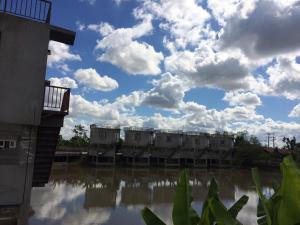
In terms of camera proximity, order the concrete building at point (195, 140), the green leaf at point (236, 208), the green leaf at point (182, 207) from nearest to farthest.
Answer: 1. the green leaf at point (182, 207)
2. the green leaf at point (236, 208)
3. the concrete building at point (195, 140)

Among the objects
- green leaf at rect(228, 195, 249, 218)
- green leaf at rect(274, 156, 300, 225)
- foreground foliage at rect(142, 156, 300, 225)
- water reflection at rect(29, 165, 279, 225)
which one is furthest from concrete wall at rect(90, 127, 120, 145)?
green leaf at rect(274, 156, 300, 225)

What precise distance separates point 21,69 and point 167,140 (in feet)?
160

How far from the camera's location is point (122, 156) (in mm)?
55344

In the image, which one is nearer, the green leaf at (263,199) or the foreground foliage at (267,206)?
the foreground foliage at (267,206)

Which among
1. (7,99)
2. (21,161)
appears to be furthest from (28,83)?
(21,161)

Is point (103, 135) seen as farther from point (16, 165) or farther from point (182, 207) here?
point (182, 207)

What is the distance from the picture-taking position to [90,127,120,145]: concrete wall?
52.3 m

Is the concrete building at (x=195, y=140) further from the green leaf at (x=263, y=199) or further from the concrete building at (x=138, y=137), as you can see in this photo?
the green leaf at (x=263, y=199)

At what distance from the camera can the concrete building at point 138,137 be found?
181ft

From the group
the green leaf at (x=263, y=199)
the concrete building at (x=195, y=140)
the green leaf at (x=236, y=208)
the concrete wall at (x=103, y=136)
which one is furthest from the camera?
the concrete building at (x=195, y=140)

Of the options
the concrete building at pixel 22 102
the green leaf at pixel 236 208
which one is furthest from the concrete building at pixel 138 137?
the green leaf at pixel 236 208

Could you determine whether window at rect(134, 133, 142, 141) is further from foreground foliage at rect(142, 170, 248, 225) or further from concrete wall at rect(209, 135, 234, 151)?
foreground foliage at rect(142, 170, 248, 225)

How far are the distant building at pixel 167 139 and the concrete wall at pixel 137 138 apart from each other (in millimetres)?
1723

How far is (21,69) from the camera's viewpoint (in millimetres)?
9695
